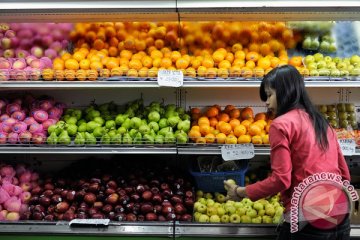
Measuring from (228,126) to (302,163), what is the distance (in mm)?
1068

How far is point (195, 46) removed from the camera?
323cm

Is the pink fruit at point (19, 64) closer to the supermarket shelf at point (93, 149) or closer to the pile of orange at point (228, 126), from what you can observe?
the supermarket shelf at point (93, 149)

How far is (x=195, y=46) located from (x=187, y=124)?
68cm

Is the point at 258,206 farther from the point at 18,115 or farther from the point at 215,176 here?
the point at 18,115

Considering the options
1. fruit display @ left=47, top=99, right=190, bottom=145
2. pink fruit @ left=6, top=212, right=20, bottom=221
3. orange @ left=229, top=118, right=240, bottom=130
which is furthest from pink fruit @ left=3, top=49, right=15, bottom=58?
orange @ left=229, top=118, right=240, bottom=130

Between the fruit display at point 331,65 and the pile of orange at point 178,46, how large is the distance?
12 centimetres

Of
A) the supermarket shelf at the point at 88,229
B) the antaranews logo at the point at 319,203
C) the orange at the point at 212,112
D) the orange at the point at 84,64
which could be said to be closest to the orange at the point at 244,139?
the orange at the point at 212,112

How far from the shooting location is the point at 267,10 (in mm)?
2707

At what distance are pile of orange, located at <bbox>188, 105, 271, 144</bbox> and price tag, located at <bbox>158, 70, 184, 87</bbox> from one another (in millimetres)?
405

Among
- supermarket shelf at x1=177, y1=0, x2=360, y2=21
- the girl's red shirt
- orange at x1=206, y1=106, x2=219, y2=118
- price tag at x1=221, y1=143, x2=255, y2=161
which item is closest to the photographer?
the girl's red shirt

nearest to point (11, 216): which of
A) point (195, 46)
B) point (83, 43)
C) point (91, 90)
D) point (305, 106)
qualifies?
point (91, 90)

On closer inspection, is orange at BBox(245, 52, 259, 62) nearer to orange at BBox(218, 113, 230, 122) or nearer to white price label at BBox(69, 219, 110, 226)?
orange at BBox(218, 113, 230, 122)

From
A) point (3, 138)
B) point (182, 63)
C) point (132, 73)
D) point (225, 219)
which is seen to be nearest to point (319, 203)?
point (225, 219)

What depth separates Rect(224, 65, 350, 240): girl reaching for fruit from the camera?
192 centimetres
